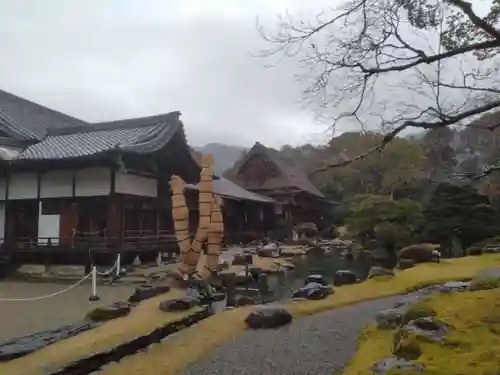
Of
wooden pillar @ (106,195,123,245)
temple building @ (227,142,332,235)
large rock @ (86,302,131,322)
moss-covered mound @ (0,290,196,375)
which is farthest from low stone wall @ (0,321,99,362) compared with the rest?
temple building @ (227,142,332,235)

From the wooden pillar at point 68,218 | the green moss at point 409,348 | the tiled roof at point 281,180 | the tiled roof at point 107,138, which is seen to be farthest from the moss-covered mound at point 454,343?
the tiled roof at point 281,180

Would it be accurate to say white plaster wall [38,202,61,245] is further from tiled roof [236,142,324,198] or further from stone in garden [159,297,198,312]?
tiled roof [236,142,324,198]

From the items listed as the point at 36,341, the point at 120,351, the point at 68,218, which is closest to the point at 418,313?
the point at 120,351

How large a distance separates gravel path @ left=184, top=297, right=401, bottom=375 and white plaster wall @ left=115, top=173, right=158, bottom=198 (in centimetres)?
1052

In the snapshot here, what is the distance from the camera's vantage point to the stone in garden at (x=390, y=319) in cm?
629

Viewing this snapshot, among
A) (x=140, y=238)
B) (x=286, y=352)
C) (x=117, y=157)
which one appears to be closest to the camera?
(x=286, y=352)

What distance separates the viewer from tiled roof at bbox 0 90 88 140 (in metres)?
19.7

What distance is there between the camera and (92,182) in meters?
16.5

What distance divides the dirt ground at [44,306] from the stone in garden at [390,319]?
17.5ft

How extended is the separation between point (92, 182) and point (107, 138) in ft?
9.72

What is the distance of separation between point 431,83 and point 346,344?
3513 millimetres

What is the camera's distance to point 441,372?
3.76 meters

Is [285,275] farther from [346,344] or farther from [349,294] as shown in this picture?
[346,344]

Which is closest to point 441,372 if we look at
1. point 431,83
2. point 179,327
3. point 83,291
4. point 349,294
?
point 431,83
